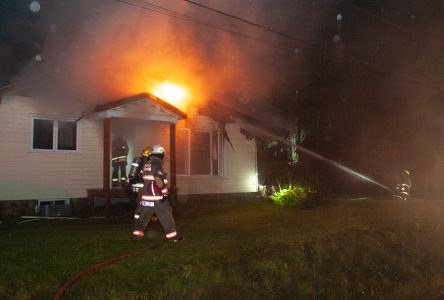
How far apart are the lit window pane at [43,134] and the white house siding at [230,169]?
3962 millimetres

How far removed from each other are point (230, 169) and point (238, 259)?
8431mm

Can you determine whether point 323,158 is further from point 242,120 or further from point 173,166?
point 173,166

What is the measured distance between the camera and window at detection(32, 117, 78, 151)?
35.1 ft

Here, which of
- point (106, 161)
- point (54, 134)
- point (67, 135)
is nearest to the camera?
point (106, 161)

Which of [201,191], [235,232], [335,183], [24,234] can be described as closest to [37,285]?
[24,234]

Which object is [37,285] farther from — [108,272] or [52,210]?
[52,210]

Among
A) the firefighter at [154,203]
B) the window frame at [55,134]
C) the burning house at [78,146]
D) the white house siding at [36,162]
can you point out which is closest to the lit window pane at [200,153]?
the burning house at [78,146]

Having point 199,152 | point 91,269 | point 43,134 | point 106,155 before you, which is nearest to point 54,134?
point 43,134

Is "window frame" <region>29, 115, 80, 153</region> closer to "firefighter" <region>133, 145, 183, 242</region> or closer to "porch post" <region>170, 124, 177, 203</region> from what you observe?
"porch post" <region>170, 124, 177, 203</region>

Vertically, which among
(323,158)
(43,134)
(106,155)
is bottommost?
(106,155)

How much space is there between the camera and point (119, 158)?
40.0ft

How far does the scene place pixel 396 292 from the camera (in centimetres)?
585

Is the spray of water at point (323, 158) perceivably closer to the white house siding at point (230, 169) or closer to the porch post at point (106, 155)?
the white house siding at point (230, 169)

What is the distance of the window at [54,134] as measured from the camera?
421 inches
